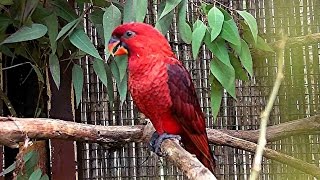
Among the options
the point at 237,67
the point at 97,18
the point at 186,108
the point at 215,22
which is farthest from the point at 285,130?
the point at 97,18

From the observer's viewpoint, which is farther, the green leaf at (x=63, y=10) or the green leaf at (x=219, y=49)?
the green leaf at (x=63, y=10)

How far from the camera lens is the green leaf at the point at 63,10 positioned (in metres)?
1.71

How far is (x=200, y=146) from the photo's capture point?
1.60 m

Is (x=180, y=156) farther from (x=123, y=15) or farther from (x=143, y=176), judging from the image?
(x=143, y=176)

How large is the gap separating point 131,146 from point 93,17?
521mm

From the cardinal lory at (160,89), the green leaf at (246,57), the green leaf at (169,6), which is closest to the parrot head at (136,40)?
the cardinal lory at (160,89)

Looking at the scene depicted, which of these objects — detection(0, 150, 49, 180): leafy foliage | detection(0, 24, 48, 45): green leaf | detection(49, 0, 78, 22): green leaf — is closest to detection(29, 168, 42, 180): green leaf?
detection(0, 150, 49, 180): leafy foliage

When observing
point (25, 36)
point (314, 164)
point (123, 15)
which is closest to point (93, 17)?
point (123, 15)

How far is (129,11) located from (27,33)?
0.98 ft

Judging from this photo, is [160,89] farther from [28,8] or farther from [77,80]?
[28,8]

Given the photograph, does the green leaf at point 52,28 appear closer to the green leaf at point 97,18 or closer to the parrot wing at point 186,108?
the green leaf at point 97,18

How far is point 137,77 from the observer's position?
1.60 m

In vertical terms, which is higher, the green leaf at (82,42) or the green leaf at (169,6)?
the green leaf at (169,6)

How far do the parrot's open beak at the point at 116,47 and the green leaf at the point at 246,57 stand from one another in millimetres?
346
